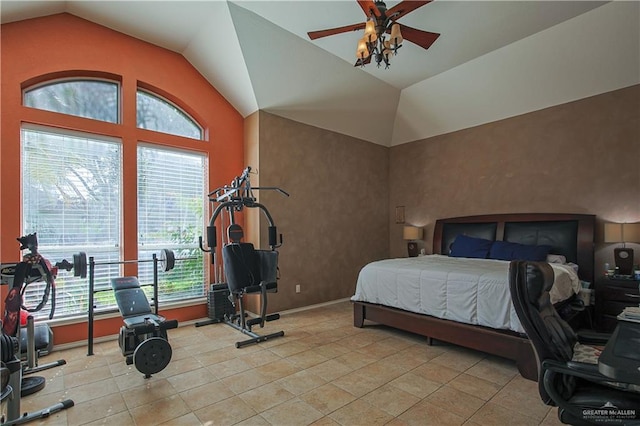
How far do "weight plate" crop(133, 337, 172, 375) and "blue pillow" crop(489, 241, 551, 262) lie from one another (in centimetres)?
445

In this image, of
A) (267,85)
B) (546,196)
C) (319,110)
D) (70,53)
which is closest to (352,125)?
(319,110)

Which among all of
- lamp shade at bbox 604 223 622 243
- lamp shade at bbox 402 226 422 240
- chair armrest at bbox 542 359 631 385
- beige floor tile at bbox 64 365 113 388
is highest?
lamp shade at bbox 604 223 622 243

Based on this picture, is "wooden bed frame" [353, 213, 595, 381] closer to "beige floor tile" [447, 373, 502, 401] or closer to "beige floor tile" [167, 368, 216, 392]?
"beige floor tile" [447, 373, 502, 401]

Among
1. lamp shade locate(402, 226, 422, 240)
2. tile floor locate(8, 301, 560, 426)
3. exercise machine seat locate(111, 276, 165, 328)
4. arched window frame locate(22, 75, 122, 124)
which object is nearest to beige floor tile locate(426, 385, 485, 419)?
tile floor locate(8, 301, 560, 426)

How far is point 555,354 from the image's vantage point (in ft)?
5.42

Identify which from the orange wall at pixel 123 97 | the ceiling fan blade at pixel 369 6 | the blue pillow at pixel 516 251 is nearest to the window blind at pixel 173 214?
the orange wall at pixel 123 97

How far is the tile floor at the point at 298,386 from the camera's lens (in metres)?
2.28

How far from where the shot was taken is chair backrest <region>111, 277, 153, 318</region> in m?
3.26

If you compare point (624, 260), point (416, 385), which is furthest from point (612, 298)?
point (416, 385)

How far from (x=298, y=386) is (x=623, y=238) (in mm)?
4221

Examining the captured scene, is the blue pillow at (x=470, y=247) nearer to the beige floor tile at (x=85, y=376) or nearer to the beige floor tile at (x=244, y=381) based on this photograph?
the beige floor tile at (x=244, y=381)

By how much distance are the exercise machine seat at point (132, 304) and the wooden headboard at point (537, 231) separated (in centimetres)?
464

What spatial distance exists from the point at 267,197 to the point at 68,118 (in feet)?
8.31

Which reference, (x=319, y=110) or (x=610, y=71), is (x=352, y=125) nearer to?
(x=319, y=110)
